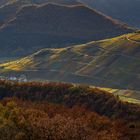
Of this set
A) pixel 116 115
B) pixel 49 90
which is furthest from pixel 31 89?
pixel 116 115

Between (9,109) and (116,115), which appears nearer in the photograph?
(9,109)

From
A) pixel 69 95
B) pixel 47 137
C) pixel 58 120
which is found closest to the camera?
pixel 47 137

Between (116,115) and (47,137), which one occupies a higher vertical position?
(47,137)

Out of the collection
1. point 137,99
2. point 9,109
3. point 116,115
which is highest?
point 9,109

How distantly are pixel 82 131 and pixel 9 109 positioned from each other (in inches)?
1037

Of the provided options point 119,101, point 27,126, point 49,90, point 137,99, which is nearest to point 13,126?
point 27,126

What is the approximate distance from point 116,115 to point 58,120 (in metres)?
56.6

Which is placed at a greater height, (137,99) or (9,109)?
(9,109)

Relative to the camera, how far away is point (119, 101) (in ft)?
560

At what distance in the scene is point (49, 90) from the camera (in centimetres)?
19212

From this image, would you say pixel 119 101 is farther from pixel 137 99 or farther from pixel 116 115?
pixel 137 99

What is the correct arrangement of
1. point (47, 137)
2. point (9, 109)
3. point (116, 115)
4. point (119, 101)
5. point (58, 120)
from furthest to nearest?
point (119, 101), point (116, 115), point (9, 109), point (58, 120), point (47, 137)

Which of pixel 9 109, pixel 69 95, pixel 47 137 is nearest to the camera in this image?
pixel 47 137

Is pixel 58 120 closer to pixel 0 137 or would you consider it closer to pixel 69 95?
pixel 0 137
